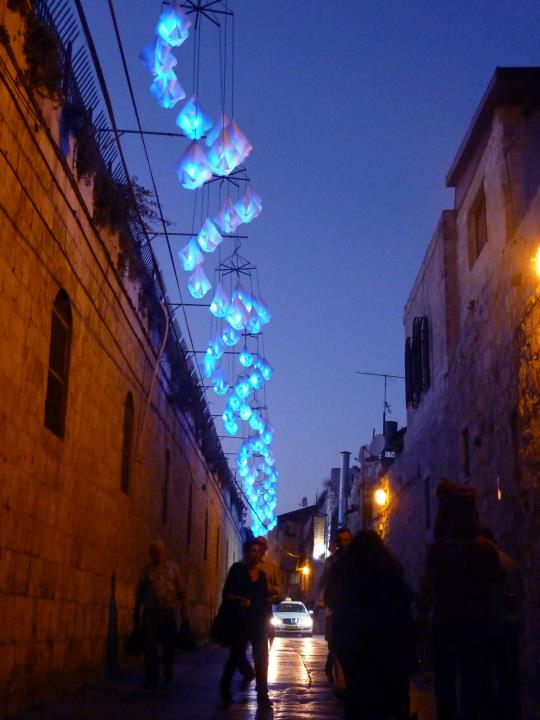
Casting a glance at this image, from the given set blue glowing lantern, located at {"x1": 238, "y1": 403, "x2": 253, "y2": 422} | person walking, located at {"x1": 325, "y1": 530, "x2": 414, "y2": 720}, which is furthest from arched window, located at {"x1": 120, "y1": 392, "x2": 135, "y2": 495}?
blue glowing lantern, located at {"x1": 238, "y1": 403, "x2": 253, "y2": 422}

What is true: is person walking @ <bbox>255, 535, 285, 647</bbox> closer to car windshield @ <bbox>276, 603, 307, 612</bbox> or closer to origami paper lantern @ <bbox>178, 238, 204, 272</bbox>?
origami paper lantern @ <bbox>178, 238, 204, 272</bbox>

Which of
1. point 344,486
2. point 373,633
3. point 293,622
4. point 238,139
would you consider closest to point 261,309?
point 238,139

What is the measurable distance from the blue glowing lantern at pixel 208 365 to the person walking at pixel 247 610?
10.1 metres

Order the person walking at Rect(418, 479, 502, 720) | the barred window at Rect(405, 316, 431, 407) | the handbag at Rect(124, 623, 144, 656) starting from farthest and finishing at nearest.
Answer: the barred window at Rect(405, 316, 431, 407) → the handbag at Rect(124, 623, 144, 656) → the person walking at Rect(418, 479, 502, 720)

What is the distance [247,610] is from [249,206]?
6.80 m

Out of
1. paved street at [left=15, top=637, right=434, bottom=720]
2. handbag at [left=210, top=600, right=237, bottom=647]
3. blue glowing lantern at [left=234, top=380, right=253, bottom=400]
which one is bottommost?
paved street at [left=15, top=637, right=434, bottom=720]

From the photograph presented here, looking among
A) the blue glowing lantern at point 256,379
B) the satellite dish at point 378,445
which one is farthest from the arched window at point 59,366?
the satellite dish at point 378,445

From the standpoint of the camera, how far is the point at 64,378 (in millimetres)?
9219

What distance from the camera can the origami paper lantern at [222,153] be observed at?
38.9ft

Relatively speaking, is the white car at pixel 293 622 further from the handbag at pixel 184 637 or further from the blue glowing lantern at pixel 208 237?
the handbag at pixel 184 637

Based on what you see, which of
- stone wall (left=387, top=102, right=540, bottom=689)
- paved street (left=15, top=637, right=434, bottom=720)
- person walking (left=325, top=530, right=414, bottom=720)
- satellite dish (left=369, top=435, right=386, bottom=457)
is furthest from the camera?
satellite dish (left=369, top=435, right=386, bottom=457)

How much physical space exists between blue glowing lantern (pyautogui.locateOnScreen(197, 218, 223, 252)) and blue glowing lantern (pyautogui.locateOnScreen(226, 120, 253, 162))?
2.71 m

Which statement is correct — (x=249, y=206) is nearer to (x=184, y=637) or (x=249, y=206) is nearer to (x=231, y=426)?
(x=184, y=637)

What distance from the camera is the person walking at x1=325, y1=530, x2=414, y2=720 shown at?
5281 mm
